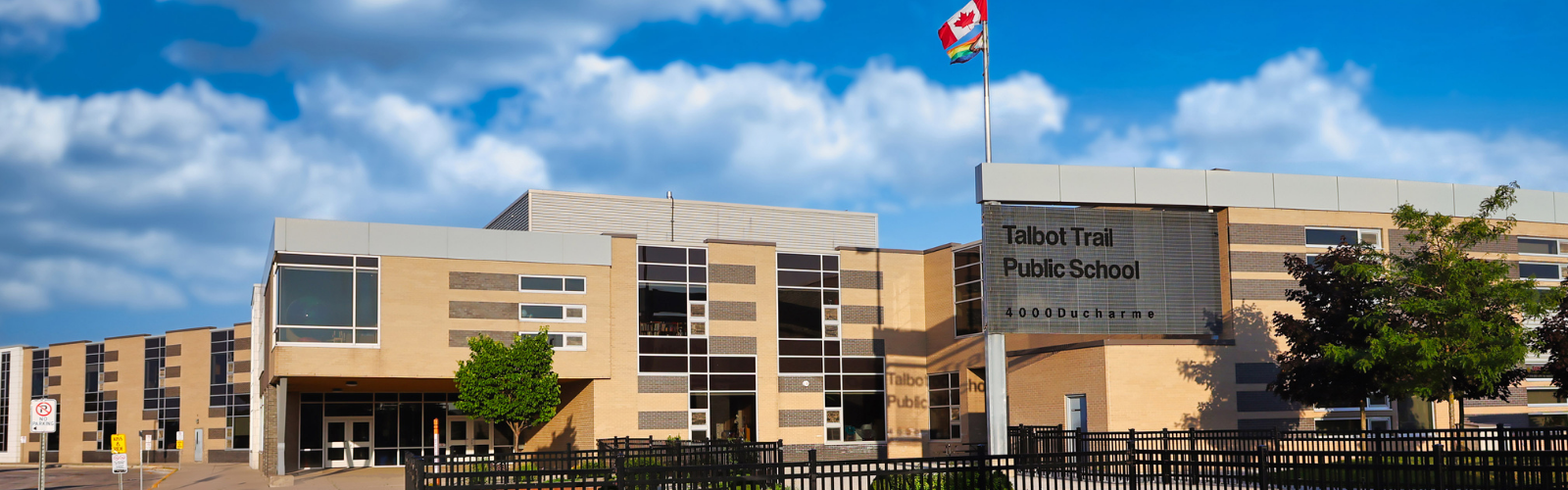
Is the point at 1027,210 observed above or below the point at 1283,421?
above

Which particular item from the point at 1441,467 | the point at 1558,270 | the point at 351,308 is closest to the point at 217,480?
the point at 351,308

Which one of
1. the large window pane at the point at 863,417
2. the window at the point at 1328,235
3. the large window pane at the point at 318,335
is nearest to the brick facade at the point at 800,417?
the large window pane at the point at 863,417

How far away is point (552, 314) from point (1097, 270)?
1908 cm

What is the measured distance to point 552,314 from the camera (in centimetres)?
4075

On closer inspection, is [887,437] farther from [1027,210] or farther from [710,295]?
[1027,210]

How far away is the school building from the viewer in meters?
33.6

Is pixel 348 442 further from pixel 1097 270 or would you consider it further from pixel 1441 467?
pixel 1441 467

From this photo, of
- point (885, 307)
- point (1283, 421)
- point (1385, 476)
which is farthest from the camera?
point (885, 307)

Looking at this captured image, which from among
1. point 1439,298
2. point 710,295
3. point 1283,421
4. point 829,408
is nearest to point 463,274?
point 710,295

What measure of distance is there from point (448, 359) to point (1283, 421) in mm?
25231

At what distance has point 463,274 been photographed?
1565 inches

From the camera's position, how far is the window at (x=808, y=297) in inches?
1737

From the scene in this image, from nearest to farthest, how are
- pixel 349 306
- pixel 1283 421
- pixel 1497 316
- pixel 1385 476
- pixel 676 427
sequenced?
pixel 1385 476 → pixel 1497 316 → pixel 1283 421 → pixel 349 306 → pixel 676 427

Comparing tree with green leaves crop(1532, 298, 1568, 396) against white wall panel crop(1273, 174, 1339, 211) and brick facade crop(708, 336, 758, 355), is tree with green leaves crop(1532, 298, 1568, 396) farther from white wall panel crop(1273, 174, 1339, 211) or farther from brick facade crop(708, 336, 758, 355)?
brick facade crop(708, 336, 758, 355)
